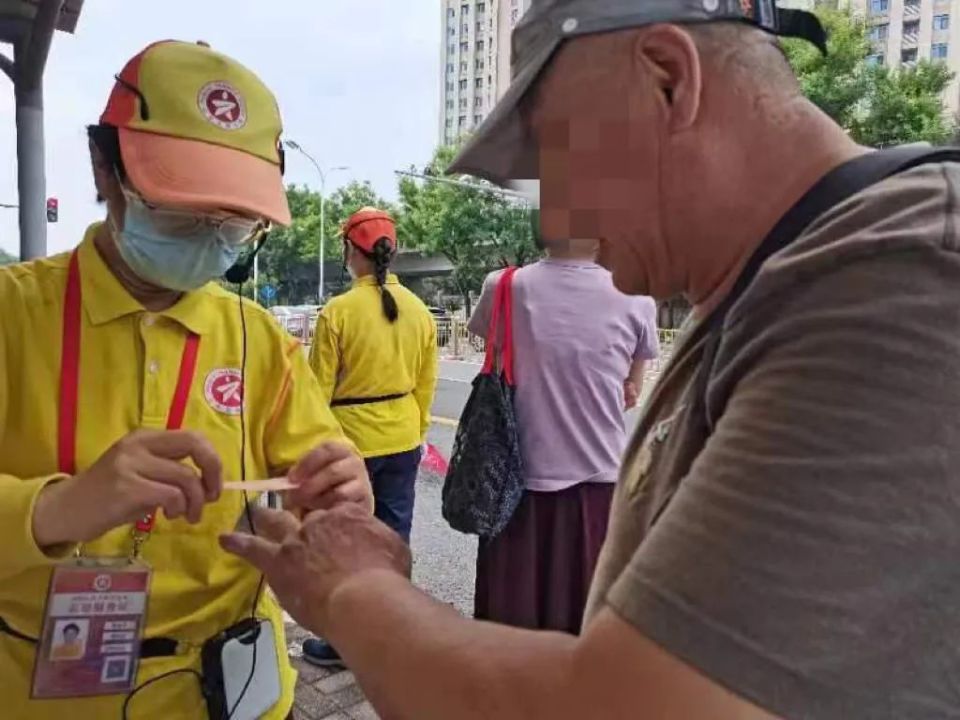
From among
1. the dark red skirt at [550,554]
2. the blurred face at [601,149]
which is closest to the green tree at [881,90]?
the dark red skirt at [550,554]

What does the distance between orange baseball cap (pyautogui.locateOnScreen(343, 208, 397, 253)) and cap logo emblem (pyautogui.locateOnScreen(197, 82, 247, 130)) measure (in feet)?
8.35

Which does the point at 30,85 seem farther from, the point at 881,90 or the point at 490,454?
the point at 881,90

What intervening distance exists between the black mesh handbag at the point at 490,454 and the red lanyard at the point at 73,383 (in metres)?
1.49

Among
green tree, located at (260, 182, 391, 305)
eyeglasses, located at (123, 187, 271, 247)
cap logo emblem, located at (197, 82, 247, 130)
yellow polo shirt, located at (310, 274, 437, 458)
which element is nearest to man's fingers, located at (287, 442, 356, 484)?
eyeglasses, located at (123, 187, 271, 247)

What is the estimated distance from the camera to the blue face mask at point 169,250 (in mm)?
1397

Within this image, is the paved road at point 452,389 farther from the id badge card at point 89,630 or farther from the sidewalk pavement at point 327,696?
the id badge card at point 89,630

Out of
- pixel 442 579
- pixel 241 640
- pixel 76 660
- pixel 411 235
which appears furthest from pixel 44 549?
pixel 411 235

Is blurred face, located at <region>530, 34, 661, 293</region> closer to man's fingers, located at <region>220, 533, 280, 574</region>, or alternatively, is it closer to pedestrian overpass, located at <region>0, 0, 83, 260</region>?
man's fingers, located at <region>220, 533, 280, 574</region>

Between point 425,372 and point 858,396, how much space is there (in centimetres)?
351

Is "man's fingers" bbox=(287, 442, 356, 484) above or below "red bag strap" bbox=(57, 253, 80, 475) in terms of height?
below

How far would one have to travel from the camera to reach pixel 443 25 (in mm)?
80000

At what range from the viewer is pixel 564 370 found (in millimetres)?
2855

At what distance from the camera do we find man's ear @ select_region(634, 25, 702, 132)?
2.56ft

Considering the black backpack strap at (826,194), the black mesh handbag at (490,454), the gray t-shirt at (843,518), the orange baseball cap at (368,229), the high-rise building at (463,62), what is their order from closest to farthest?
the gray t-shirt at (843,518)
the black backpack strap at (826,194)
the black mesh handbag at (490,454)
the orange baseball cap at (368,229)
the high-rise building at (463,62)
